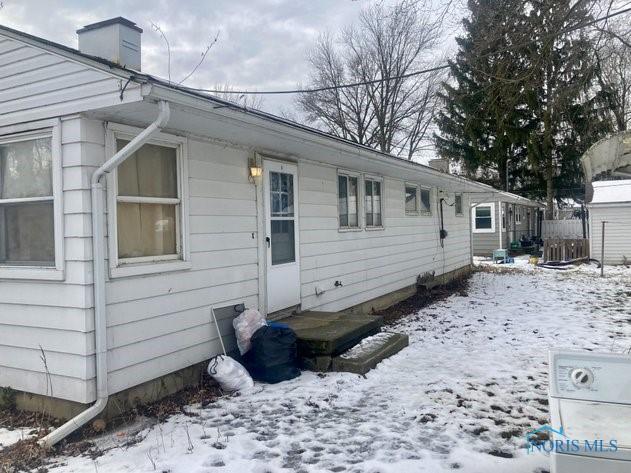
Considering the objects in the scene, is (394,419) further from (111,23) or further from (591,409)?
(111,23)

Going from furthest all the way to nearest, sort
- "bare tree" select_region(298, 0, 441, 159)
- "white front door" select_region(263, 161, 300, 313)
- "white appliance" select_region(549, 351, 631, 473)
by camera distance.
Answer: "bare tree" select_region(298, 0, 441, 159)
"white front door" select_region(263, 161, 300, 313)
"white appliance" select_region(549, 351, 631, 473)

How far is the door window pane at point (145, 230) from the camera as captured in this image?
4176mm

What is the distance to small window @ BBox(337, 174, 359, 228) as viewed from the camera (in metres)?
7.85

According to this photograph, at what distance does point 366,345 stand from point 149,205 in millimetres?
2970

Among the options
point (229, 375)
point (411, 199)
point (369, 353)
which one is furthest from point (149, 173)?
point (411, 199)

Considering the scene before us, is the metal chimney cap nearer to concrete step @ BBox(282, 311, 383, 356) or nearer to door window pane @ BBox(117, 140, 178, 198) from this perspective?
door window pane @ BBox(117, 140, 178, 198)

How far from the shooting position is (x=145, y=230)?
4.38 meters

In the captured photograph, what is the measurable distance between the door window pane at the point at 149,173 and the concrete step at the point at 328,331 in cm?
210

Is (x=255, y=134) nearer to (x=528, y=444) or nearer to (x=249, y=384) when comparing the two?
(x=249, y=384)

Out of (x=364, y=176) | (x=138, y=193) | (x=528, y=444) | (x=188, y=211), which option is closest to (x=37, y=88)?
(x=138, y=193)

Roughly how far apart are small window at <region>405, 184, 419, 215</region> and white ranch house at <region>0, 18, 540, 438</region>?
16.6ft

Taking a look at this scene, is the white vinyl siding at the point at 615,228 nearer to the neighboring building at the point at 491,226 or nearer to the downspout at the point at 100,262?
the neighboring building at the point at 491,226

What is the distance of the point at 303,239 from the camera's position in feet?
21.8

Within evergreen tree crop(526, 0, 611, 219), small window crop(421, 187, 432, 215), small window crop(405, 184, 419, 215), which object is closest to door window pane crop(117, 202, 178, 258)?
evergreen tree crop(526, 0, 611, 219)
